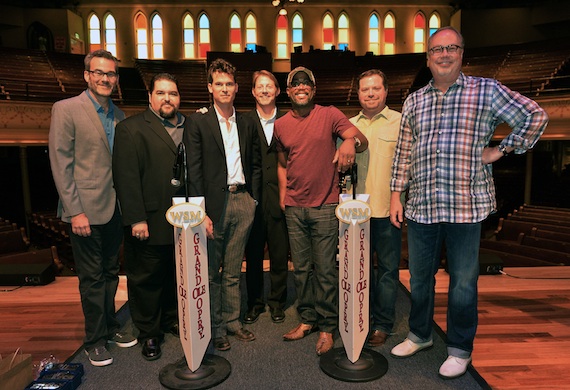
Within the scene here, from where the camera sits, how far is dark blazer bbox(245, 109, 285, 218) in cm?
291

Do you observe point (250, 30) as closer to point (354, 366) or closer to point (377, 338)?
point (377, 338)

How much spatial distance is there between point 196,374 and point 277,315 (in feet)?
2.79

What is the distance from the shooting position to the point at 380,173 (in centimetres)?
255

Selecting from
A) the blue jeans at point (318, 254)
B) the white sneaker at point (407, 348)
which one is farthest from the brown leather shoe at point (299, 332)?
the white sneaker at point (407, 348)

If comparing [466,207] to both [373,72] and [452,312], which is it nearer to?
[452,312]

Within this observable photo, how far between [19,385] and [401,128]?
2.41m

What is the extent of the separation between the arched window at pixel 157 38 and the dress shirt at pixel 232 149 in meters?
15.3

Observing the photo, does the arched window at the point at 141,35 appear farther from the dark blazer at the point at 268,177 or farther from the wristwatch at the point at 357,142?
the wristwatch at the point at 357,142

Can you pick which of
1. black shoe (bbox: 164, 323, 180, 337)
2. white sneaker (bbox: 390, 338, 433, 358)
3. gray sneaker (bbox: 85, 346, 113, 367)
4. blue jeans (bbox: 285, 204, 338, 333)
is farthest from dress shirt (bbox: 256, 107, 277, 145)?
gray sneaker (bbox: 85, 346, 113, 367)

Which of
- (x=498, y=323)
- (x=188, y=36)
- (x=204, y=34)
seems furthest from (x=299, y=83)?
(x=188, y=36)

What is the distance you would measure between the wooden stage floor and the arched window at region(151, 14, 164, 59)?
556 inches

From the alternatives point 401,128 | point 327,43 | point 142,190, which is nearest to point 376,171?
point 401,128

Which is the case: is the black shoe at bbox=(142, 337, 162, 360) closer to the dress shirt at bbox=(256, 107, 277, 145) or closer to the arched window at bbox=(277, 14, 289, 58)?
the dress shirt at bbox=(256, 107, 277, 145)

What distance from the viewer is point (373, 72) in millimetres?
2533
